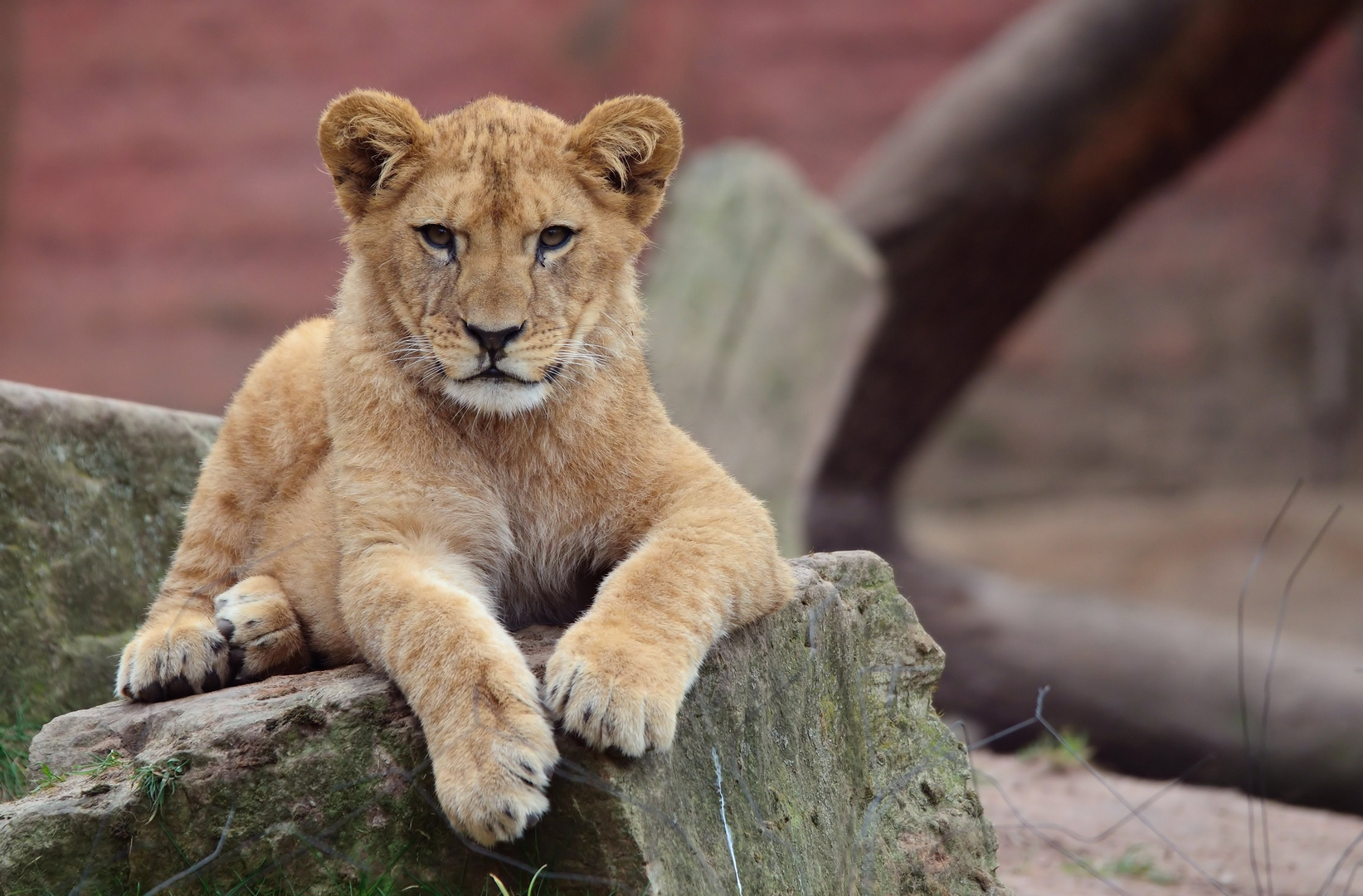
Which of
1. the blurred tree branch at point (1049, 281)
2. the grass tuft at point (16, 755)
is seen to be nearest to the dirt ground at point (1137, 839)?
the blurred tree branch at point (1049, 281)

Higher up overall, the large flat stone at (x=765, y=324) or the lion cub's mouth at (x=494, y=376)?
the lion cub's mouth at (x=494, y=376)

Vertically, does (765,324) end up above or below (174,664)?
above

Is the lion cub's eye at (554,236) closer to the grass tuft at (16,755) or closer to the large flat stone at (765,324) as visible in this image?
the grass tuft at (16,755)

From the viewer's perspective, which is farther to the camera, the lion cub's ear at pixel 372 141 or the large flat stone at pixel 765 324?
the large flat stone at pixel 765 324

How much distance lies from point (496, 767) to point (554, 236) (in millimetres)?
1500

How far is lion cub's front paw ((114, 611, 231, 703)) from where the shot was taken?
3820mm

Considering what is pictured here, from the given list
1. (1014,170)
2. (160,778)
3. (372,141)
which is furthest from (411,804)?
(1014,170)

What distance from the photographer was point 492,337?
343 centimetres

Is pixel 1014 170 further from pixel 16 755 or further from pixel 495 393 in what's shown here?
pixel 16 755

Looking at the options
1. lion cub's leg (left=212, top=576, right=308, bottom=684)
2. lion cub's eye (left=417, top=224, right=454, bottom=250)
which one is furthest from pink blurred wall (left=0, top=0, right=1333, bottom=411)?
lion cub's eye (left=417, top=224, right=454, bottom=250)

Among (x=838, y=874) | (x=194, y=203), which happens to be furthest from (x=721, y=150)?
(x=194, y=203)

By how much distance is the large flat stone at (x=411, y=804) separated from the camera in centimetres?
293

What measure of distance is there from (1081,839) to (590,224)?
10.8 feet

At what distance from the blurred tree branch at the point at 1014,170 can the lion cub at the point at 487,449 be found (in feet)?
19.1
